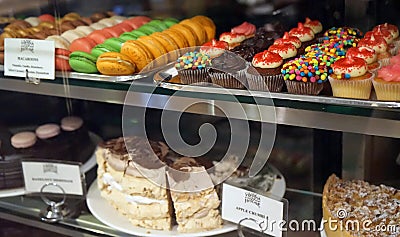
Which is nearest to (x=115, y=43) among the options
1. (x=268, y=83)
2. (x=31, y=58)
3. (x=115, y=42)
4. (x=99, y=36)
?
(x=115, y=42)

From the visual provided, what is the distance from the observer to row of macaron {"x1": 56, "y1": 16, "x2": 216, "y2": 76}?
1.33 meters

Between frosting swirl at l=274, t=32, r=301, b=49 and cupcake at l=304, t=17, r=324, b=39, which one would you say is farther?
cupcake at l=304, t=17, r=324, b=39

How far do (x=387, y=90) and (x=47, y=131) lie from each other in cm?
111

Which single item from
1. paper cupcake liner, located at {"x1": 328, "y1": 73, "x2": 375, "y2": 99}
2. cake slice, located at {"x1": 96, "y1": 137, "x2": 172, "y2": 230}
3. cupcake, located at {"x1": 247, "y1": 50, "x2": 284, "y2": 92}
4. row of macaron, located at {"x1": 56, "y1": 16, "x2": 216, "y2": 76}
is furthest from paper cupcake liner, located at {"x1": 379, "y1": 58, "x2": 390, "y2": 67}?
cake slice, located at {"x1": 96, "y1": 137, "x2": 172, "y2": 230}

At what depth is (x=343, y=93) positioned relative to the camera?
1.09 metres

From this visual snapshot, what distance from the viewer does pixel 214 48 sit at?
4.32ft

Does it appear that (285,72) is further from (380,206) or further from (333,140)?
(333,140)

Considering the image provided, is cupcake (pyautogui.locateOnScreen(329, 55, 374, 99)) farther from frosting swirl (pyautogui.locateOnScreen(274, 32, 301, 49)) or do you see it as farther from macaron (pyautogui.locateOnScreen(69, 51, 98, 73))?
macaron (pyautogui.locateOnScreen(69, 51, 98, 73))

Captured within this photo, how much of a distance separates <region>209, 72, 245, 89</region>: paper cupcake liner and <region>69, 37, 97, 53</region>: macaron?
406 millimetres

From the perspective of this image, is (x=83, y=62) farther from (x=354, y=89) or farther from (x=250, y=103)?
(x=354, y=89)

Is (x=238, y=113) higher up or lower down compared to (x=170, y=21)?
lower down

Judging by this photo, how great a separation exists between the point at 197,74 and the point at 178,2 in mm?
611

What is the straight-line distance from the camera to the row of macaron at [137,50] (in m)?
1.33


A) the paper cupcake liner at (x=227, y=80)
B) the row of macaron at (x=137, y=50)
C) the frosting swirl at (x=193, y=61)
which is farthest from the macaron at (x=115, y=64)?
the paper cupcake liner at (x=227, y=80)
